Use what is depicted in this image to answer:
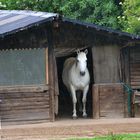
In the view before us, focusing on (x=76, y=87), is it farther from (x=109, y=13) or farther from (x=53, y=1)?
(x=53, y=1)

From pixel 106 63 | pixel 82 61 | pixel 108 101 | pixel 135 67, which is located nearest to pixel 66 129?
pixel 108 101

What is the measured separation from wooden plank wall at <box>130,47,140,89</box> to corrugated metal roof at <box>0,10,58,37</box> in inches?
111

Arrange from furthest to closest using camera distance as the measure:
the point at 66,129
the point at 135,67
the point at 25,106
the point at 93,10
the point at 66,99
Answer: the point at 93,10 → the point at 66,99 → the point at 135,67 → the point at 25,106 → the point at 66,129

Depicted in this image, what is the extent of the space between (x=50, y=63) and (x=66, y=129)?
2.19m

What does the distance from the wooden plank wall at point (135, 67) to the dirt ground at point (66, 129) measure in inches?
57.6

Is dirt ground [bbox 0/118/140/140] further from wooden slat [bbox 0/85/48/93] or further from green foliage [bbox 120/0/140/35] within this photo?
green foliage [bbox 120/0/140/35]

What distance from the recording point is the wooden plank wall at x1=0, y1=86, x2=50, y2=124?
16.2 metres

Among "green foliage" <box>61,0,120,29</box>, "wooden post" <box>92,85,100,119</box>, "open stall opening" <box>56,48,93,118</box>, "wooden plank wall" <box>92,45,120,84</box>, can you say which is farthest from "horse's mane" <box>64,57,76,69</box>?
"green foliage" <box>61,0,120,29</box>

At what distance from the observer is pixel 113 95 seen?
17.2 m

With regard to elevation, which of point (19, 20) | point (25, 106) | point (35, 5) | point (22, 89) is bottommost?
point (25, 106)

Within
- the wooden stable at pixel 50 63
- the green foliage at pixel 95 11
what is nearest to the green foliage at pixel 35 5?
the green foliage at pixel 95 11

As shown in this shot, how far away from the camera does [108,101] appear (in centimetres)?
1716

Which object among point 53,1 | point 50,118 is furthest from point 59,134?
point 53,1

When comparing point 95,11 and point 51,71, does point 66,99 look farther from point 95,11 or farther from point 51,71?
point 95,11
